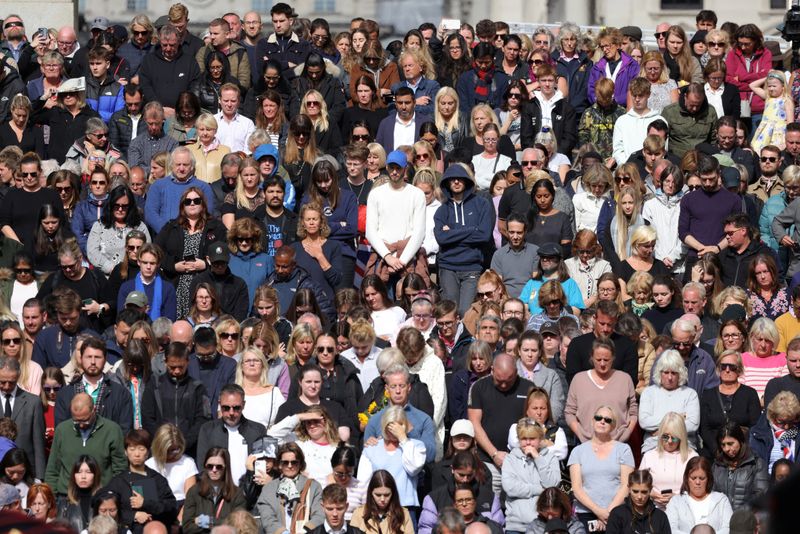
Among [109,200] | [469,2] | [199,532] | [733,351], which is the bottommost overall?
[199,532]

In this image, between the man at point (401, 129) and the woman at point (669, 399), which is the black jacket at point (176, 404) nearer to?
the woman at point (669, 399)

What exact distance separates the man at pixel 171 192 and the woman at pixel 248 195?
22 centimetres

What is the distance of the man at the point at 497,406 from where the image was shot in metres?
14.3

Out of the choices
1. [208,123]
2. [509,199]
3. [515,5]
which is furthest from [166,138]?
[515,5]

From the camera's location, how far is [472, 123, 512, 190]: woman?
18.9 meters

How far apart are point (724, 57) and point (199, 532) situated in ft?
35.1

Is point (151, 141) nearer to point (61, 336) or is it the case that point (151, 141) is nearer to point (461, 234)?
point (461, 234)

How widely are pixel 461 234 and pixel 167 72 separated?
4771mm

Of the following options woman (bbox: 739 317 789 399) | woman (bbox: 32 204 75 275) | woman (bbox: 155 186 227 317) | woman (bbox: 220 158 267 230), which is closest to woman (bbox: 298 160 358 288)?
woman (bbox: 220 158 267 230)

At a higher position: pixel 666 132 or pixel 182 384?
pixel 666 132

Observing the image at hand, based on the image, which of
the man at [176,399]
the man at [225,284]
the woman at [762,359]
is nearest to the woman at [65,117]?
the man at [225,284]

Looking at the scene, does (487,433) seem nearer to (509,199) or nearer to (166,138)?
(509,199)

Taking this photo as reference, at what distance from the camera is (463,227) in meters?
17.3

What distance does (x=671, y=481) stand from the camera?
13961 mm
